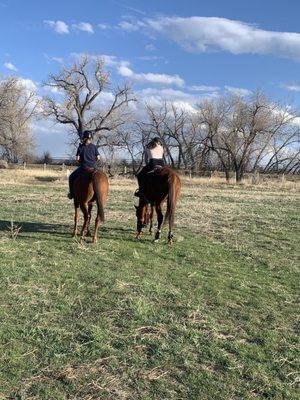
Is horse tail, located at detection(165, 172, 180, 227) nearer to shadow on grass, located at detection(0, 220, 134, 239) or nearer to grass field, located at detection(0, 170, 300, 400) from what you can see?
grass field, located at detection(0, 170, 300, 400)

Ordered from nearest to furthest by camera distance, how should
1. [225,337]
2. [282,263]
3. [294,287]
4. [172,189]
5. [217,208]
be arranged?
[225,337]
[294,287]
[282,263]
[172,189]
[217,208]

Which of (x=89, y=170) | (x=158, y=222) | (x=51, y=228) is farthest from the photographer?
(x=51, y=228)

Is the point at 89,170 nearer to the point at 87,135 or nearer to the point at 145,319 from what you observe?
the point at 87,135

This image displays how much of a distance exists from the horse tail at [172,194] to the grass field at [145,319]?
72 centimetres

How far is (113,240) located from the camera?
399 inches

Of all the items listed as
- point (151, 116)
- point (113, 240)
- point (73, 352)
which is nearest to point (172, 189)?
point (113, 240)

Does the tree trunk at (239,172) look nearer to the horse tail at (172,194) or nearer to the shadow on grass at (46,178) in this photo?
the shadow on grass at (46,178)

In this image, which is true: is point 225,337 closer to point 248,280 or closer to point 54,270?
point 248,280

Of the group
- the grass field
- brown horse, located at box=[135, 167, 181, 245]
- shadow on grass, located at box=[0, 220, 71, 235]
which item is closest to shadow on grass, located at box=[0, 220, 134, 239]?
shadow on grass, located at box=[0, 220, 71, 235]

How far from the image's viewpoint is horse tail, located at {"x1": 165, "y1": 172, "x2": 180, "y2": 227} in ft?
31.4

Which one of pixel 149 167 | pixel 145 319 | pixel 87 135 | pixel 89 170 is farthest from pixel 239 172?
pixel 145 319

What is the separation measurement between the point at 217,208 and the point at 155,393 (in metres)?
13.4

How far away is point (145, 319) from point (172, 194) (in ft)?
15.0

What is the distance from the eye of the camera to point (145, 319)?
17.5ft
